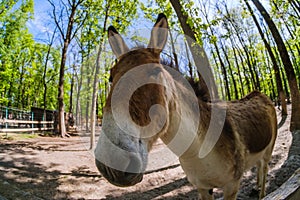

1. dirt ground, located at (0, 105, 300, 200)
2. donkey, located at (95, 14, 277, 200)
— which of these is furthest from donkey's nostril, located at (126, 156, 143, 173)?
dirt ground, located at (0, 105, 300, 200)

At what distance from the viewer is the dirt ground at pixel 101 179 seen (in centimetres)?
489

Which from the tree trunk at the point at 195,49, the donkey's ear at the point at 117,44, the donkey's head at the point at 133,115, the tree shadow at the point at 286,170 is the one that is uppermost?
the tree trunk at the point at 195,49

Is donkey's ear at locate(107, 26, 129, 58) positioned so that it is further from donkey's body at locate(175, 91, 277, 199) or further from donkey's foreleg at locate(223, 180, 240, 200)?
donkey's foreleg at locate(223, 180, 240, 200)

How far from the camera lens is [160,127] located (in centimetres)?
181

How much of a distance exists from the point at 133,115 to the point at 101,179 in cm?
547

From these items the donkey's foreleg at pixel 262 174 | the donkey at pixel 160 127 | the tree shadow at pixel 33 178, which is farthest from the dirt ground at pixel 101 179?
the donkey at pixel 160 127

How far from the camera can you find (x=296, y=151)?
593cm

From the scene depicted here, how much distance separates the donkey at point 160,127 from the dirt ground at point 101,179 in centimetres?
171

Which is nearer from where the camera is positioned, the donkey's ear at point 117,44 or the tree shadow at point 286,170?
the donkey's ear at point 117,44

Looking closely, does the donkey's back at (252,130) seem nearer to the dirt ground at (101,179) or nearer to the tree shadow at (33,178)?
the dirt ground at (101,179)

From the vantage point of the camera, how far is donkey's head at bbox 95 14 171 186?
1468 millimetres

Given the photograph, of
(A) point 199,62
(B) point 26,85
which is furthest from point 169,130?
(B) point 26,85

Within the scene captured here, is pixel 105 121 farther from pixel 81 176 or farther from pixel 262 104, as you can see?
pixel 81 176

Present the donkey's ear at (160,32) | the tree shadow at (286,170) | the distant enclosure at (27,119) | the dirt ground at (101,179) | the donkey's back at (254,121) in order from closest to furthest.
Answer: the donkey's ear at (160,32), the donkey's back at (254,121), the tree shadow at (286,170), the dirt ground at (101,179), the distant enclosure at (27,119)
